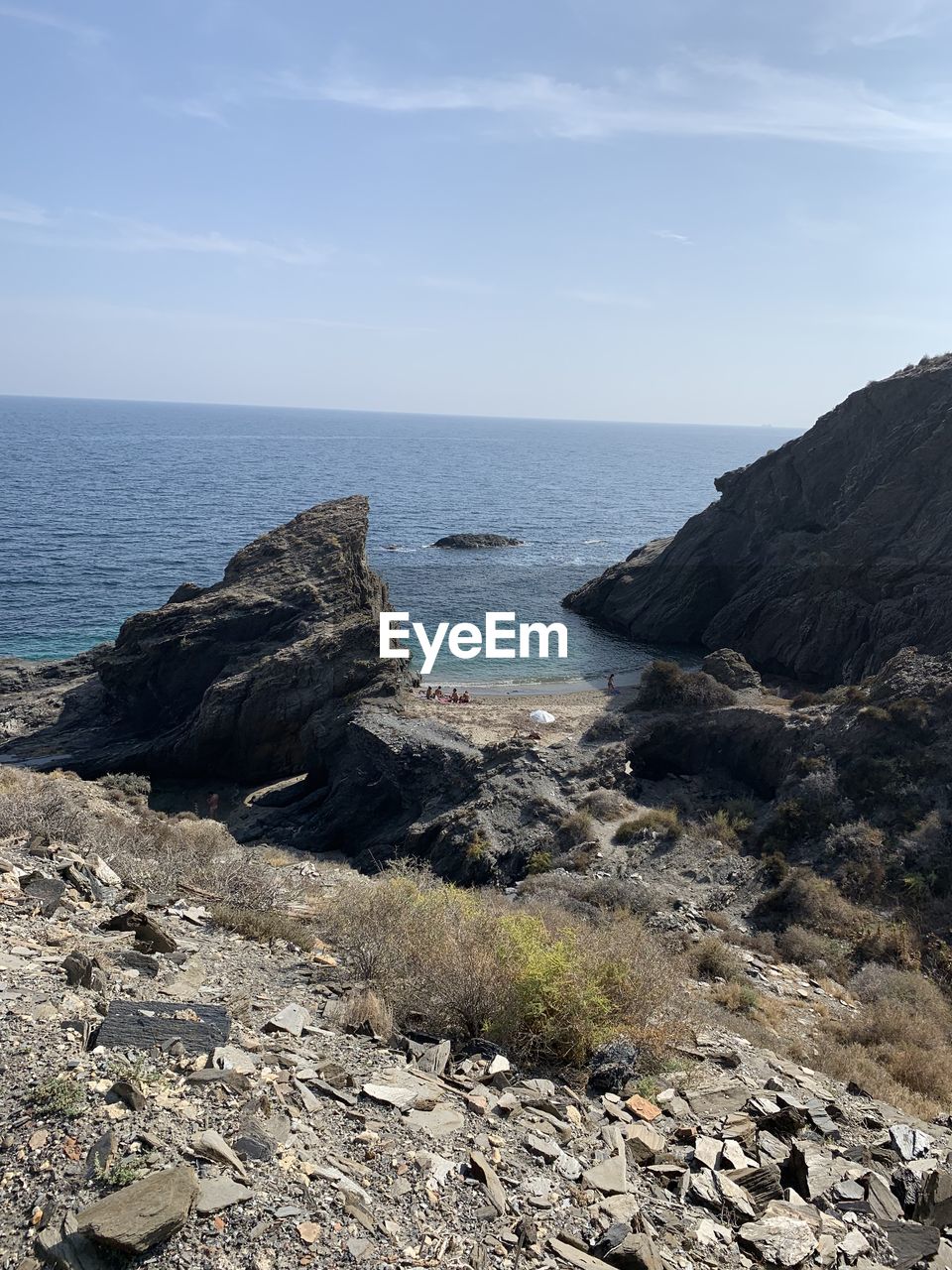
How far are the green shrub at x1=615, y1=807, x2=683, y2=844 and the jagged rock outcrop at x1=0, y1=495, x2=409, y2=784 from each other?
1172cm

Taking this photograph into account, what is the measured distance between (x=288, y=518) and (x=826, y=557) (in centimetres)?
5967

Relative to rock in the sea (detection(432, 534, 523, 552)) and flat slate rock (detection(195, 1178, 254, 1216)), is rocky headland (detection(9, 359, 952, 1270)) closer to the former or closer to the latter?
flat slate rock (detection(195, 1178, 254, 1216))

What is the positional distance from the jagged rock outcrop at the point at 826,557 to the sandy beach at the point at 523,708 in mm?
12068

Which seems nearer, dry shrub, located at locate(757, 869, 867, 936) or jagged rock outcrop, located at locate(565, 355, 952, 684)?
dry shrub, located at locate(757, 869, 867, 936)

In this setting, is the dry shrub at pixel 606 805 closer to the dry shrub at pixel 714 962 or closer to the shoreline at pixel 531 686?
the dry shrub at pixel 714 962

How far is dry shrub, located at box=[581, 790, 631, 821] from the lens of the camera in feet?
78.3

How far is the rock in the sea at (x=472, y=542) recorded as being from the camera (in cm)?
7700

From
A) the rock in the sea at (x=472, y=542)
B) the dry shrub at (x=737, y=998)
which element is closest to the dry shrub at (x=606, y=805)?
the dry shrub at (x=737, y=998)

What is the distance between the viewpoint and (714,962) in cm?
1504

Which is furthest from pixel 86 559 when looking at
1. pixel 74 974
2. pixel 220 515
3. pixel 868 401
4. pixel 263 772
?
pixel 74 974

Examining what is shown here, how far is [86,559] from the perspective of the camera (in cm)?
6381

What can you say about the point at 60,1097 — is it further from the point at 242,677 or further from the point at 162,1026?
the point at 242,677

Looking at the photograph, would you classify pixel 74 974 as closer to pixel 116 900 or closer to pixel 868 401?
pixel 116 900

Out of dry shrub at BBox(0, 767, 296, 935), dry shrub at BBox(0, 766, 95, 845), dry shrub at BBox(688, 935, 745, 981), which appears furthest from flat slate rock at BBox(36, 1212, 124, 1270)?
dry shrub at BBox(688, 935, 745, 981)
